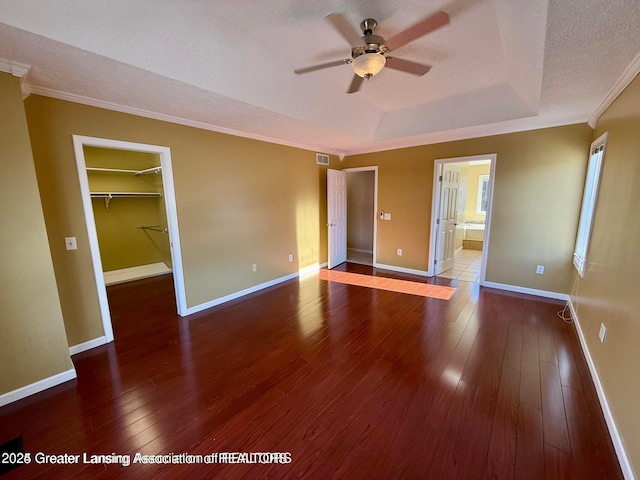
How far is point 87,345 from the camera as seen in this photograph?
258cm

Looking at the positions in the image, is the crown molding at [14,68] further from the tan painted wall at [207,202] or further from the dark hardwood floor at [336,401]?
the dark hardwood floor at [336,401]

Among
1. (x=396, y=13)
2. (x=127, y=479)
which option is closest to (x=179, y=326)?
(x=127, y=479)

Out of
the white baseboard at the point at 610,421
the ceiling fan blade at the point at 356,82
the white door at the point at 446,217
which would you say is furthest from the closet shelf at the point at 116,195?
the white baseboard at the point at 610,421

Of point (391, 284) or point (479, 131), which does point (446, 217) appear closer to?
point (479, 131)

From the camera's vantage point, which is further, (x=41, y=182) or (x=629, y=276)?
(x=41, y=182)

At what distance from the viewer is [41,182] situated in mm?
2223

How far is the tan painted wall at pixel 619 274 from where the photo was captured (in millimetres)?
1478

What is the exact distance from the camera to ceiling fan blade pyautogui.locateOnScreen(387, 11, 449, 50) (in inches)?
56.9

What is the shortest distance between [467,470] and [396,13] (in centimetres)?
293

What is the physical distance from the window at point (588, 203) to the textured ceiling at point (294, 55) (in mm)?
473

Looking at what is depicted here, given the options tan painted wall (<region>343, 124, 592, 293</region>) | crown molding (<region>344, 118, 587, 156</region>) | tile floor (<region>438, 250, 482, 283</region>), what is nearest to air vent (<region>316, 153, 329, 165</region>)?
crown molding (<region>344, 118, 587, 156</region>)

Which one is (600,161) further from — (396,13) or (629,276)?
(396,13)

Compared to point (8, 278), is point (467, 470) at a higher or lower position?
lower

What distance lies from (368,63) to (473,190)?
686cm
